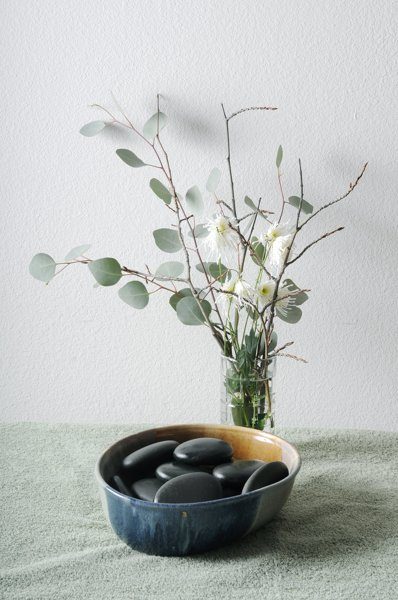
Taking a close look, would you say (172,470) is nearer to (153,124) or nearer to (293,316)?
(293,316)

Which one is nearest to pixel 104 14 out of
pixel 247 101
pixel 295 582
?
pixel 247 101

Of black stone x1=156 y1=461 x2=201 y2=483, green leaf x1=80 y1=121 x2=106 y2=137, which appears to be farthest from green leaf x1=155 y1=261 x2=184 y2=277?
black stone x1=156 y1=461 x2=201 y2=483

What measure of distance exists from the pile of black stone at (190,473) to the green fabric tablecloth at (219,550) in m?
0.06

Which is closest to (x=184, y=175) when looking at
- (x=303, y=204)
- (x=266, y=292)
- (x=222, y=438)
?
(x=303, y=204)

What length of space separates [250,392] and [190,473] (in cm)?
26

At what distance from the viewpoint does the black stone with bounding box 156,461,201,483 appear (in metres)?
0.79

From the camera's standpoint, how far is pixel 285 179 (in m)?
1.22

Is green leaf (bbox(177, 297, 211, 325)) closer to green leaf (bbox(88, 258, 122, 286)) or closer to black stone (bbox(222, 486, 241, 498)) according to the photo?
green leaf (bbox(88, 258, 122, 286))

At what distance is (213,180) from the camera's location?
3.77 feet

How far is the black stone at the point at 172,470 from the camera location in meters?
0.79

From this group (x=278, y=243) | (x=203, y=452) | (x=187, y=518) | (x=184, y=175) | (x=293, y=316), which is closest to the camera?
(x=187, y=518)

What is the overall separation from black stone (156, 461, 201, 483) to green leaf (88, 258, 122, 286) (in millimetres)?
345

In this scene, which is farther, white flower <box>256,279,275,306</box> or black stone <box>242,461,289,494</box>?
white flower <box>256,279,275,306</box>

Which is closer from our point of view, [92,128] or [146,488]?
[146,488]
